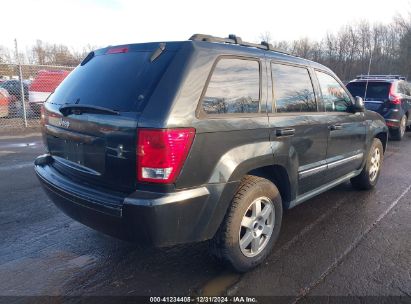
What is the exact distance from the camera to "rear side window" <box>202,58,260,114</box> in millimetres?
2572

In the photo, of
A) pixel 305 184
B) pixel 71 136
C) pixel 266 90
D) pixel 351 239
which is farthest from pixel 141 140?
pixel 351 239

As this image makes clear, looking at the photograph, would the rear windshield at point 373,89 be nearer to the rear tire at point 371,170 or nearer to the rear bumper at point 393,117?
the rear bumper at point 393,117

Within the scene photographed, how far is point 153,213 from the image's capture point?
2266mm

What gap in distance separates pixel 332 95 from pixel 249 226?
2092 mm

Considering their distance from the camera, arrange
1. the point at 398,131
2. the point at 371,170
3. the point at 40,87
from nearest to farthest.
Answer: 1. the point at 371,170
2. the point at 398,131
3. the point at 40,87

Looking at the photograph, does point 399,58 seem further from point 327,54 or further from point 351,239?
point 351,239

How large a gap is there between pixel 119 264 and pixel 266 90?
201cm

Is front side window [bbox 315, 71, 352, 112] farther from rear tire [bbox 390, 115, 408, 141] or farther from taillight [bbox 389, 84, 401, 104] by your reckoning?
rear tire [bbox 390, 115, 408, 141]

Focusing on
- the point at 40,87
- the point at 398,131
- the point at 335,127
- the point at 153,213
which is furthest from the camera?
the point at 40,87

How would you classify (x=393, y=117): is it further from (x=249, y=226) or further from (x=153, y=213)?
(x=153, y=213)

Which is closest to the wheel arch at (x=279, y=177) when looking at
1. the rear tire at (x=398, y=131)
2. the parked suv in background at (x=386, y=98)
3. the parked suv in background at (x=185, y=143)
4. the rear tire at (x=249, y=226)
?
the parked suv in background at (x=185, y=143)

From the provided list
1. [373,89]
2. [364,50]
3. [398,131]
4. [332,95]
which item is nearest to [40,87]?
[373,89]

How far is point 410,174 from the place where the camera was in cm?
621

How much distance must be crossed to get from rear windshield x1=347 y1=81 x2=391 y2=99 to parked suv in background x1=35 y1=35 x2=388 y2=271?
6.98 meters
